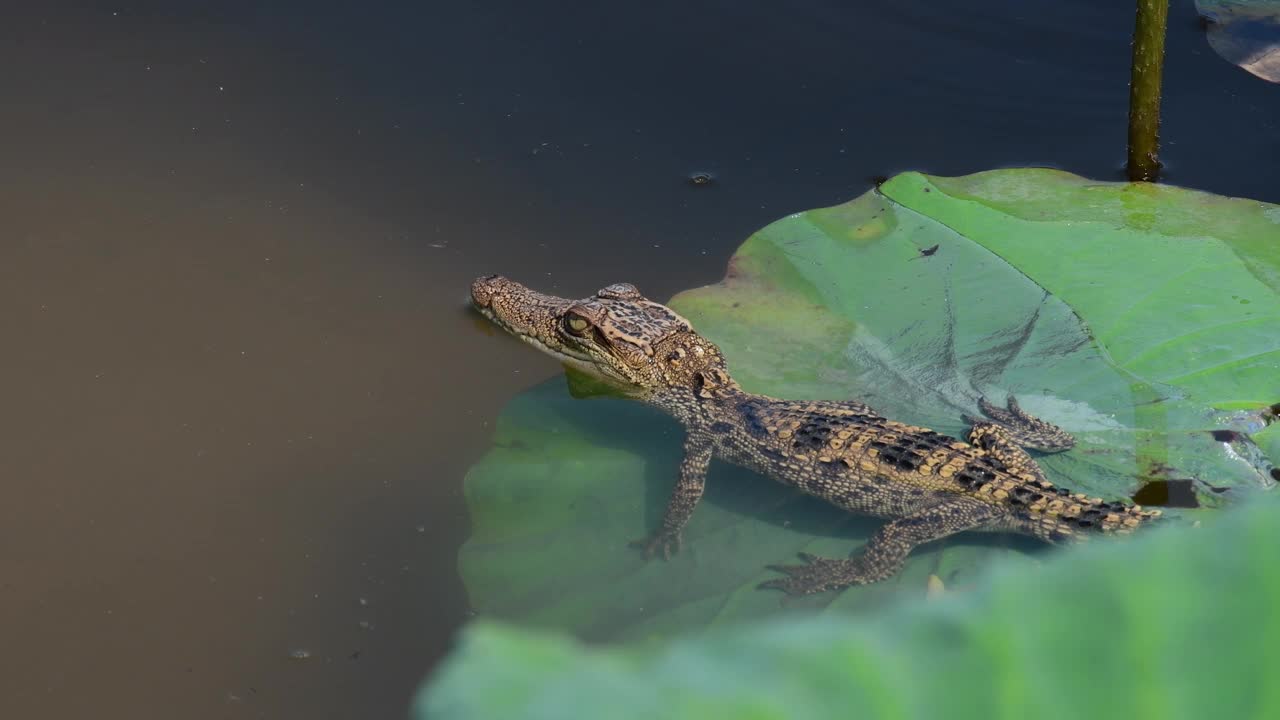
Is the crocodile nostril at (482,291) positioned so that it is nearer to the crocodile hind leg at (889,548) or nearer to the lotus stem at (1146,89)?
the crocodile hind leg at (889,548)

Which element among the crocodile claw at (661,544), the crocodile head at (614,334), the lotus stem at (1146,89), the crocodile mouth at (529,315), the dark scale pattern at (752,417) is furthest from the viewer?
the crocodile mouth at (529,315)

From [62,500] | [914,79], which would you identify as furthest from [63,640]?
[914,79]

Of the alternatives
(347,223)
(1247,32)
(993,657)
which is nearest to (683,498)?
(347,223)

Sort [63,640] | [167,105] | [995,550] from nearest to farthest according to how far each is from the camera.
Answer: [63,640] < [995,550] < [167,105]

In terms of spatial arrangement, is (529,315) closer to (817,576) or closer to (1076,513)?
(817,576)

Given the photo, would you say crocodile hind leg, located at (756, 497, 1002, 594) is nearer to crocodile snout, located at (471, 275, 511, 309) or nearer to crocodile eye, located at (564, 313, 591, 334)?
crocodile eye, located at (564, 313, 591, 334)

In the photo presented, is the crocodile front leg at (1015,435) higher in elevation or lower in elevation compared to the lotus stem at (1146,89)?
lower

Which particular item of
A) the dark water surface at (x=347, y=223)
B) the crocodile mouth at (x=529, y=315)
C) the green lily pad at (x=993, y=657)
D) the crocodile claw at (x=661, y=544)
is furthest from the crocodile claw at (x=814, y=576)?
the green lily pad at (x=993, y=657)

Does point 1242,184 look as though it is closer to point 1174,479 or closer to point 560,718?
point 1174,479
